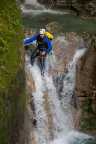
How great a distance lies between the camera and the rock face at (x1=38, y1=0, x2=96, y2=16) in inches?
1045

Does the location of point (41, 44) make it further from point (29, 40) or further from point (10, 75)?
point (10, 75)

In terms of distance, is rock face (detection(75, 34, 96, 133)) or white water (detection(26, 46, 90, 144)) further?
rock face (detection(75, 34, 96, 133))

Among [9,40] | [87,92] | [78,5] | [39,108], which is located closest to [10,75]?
[9,40]

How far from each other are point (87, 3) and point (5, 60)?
16.9 metres

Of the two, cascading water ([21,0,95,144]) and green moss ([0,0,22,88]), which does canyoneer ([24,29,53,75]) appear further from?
green moss ([0,0,22,88])

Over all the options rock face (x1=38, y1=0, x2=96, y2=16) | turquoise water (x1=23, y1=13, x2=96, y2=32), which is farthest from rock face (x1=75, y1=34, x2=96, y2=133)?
rock face (x1=38, y1=0, x2=96, y2=16)

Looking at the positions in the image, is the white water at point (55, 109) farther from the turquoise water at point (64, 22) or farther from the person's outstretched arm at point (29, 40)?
the turquoise water at point (64, 22)

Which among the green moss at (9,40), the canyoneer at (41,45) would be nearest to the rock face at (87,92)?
the canyoneer at (41,45)

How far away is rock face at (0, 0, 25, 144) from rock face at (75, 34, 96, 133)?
4093 mm

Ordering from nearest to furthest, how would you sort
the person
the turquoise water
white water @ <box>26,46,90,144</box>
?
white water @ <box>26,46,90,144</box> < the person < the turquoise water

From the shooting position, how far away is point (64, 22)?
945 inches

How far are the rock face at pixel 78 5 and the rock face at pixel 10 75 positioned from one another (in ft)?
43.1

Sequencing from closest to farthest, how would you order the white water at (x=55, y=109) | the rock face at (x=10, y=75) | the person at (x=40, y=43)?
the rock face at (x=10, y=75) < the white water at (x=55, y=109) < the person at (x=40, y=43)

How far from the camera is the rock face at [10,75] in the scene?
9953mm
